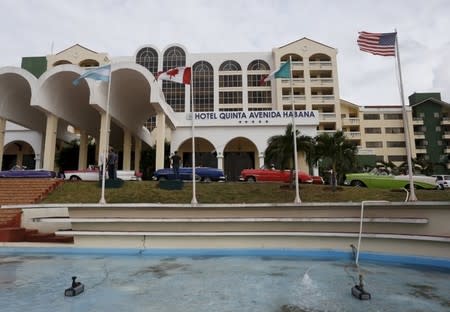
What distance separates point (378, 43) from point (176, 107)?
39626mm

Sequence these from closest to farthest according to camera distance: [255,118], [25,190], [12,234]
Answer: [12,234] → [25,190] → [255,118]

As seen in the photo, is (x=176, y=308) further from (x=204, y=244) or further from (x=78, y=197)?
(x=78, y=197)

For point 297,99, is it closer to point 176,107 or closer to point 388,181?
point 176,107

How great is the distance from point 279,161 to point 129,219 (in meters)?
9.56

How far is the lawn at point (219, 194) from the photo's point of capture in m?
14.4

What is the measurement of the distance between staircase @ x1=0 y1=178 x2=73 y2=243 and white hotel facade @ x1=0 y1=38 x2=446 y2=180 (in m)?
4.51

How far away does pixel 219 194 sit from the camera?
15258 mm

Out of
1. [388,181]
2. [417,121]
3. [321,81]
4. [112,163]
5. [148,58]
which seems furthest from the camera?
[417,121]

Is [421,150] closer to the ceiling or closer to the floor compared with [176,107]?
closer to the floor

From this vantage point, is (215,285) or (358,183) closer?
(215,285)

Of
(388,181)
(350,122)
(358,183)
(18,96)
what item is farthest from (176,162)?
(350,122)

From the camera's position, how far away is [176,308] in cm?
504

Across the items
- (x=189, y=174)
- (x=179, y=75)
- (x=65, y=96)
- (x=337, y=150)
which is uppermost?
(x=65, y=96)

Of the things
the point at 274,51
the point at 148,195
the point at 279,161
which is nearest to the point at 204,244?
the point at 148,195
